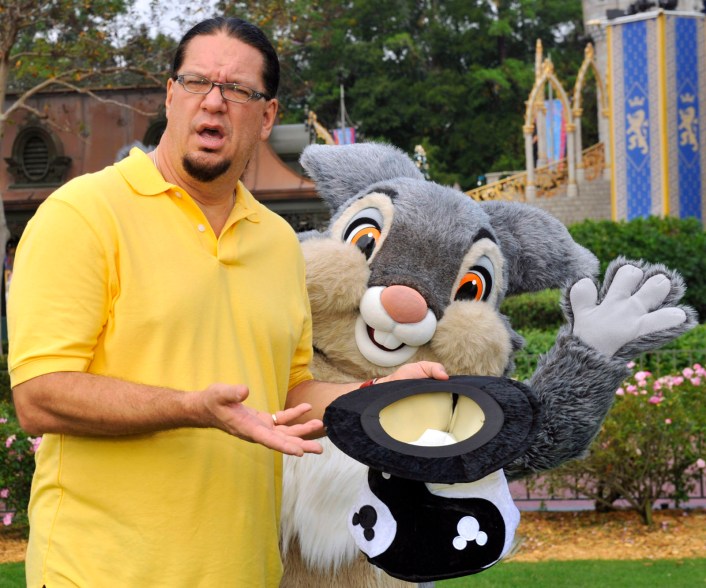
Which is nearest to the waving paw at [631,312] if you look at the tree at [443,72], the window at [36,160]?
the window at [36,160]

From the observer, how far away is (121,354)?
2.30 m

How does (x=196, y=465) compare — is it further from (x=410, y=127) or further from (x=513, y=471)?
(x=410, y=127)

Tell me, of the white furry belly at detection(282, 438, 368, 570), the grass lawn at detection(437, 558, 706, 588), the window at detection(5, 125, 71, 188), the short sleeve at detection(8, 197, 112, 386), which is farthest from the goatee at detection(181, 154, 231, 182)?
the window at detection(5, 125, 71, 188)

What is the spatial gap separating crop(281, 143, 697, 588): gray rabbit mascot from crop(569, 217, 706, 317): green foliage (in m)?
11.9

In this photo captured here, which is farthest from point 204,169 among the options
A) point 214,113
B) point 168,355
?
point 168,355

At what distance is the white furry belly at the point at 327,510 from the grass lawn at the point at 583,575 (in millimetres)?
3456

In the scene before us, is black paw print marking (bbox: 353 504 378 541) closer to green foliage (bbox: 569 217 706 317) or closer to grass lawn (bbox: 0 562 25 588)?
grass lawn (bbox: 0 562 25 588)

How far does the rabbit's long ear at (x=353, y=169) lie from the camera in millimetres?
4078

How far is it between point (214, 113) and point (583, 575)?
5242 mm

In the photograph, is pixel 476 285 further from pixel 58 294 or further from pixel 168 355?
pixel 58 294

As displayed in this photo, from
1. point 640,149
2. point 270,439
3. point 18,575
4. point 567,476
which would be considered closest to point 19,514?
point 18,575

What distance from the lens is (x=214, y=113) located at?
2467 mm

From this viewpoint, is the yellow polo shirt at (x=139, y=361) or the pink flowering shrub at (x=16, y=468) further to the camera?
the pink flowering shrub at (x=16, y=468)

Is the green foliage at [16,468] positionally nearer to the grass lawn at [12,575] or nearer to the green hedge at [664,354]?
the grass lawn at [12,575]
